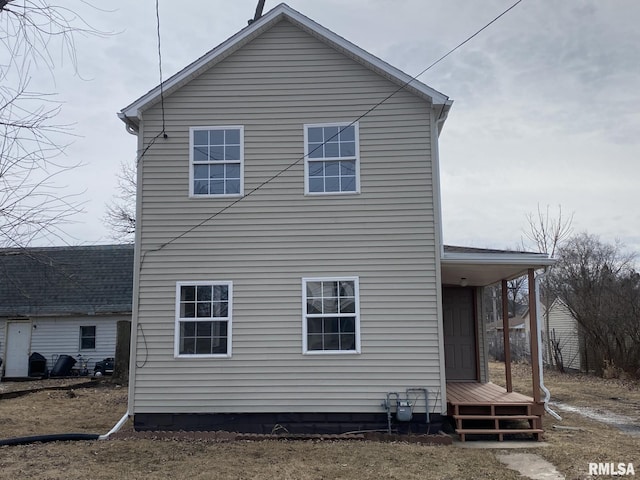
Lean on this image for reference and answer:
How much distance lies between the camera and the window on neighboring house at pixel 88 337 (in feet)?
67.3

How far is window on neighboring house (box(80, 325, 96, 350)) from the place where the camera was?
67.3ft

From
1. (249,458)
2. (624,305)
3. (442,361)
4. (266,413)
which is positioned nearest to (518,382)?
(624,305)

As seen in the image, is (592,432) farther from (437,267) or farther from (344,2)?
(344,2)

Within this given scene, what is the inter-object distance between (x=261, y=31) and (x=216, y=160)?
2.40 m

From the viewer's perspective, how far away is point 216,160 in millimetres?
9836

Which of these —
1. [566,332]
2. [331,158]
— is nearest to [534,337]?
[331,158]

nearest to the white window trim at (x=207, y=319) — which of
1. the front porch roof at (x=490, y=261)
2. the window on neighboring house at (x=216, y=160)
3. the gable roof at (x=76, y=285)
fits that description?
the window on neighboring house at (x=216, y=160)

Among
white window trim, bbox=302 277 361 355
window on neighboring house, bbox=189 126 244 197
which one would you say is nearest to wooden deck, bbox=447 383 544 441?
white window trim, bbox=302 277 361 355

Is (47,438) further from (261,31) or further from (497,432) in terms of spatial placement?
(261,31)

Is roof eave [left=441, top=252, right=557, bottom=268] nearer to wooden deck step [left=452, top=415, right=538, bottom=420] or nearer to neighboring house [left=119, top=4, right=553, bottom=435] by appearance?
neighboring house [left=119, top=4, right=553, bottom=435]

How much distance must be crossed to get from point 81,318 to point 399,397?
1513 centimetres

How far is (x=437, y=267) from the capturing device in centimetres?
935

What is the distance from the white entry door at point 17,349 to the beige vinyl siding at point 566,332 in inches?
832
